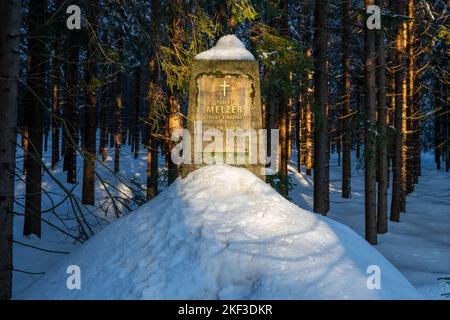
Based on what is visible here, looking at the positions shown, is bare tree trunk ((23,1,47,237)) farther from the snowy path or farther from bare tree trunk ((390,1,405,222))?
bare tree trunk ((390,1,405,222))

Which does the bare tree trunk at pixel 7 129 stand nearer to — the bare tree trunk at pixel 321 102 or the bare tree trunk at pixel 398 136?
the bare tree trunk at pixel 321 102

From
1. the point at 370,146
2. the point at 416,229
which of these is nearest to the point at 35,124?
the point at 370,146

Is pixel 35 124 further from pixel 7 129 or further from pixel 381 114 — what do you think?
pixel 381 114

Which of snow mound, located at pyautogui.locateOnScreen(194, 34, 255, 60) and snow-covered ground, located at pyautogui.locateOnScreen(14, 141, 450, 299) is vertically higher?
snow mound, located at pyautogui.locateOnScreen(194, 34, 255, 60)

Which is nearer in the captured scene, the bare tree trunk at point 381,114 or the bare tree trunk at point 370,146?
the bare tree trunk at point 370,146

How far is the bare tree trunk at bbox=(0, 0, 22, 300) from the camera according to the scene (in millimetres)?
4309

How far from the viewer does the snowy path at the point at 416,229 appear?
8.36 m

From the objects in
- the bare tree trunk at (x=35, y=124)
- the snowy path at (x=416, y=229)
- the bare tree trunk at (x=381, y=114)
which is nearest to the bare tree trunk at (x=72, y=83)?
the bare tree trunk at (x=35, y=124)

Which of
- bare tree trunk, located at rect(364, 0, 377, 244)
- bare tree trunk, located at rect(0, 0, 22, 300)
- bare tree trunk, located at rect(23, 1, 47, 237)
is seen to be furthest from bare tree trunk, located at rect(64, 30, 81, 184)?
bare tree trunk, located at rect(364, 0, 377, 244)

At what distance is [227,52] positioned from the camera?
22.5 feet

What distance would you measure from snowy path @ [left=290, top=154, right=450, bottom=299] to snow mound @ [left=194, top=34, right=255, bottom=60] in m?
5.35

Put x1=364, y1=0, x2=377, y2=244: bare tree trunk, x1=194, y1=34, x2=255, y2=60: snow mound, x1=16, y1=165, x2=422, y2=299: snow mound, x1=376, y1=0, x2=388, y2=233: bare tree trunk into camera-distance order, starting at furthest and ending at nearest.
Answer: x1=376, y1=0, x2=388, y2=233: bare tree trunk, x1=364, y1=0, x2=377, y2=244: bare tree trunk, x1=194, y1=34, x2=255, y2=60: snow mound, x1=16, y1=165, x2=422, y2=299: snow mound

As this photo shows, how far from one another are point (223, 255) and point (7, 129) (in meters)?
2.98

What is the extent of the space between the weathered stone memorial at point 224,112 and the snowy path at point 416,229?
13.6 ft
